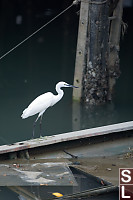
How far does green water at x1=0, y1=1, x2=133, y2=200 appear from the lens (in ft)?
30.6

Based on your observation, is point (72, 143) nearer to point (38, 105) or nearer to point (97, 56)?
point (38, 105)

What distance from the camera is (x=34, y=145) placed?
6711 mm

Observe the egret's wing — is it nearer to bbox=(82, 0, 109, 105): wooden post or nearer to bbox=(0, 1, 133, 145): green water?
bbox=(0, 1, 133, 145): green water

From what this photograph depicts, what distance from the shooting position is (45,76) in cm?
1216

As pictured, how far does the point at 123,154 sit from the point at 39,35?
9952 mm

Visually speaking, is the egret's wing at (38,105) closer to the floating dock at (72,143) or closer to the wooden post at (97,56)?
the floating dock at (72,143)

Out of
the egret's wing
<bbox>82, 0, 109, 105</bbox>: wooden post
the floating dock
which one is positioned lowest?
the floating dock

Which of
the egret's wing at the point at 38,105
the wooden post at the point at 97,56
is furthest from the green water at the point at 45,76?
the egret's wing at the point at 38,105

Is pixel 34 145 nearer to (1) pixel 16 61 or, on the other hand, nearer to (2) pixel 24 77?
(2) pixel 24 77

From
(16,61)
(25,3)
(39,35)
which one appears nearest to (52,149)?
(16,61)

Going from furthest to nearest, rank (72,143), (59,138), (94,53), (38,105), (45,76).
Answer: (45,76) < (94,53) < (38,105) < (72,143) < (59,138)

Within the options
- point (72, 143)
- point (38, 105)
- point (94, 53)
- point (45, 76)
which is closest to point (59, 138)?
point (72, 143)

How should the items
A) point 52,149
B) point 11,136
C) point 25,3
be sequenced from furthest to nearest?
point 25,3 < point 11,136 < point 52,149

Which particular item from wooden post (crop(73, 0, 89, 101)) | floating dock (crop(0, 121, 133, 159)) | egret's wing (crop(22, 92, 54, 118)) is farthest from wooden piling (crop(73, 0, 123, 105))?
floating dock (crop(0, 121, 133, 159))
